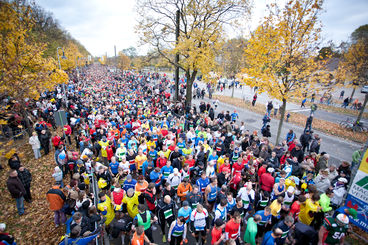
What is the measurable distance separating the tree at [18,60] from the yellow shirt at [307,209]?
8630 millimetres

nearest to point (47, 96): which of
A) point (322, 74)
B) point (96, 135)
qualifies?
point (96, 135)

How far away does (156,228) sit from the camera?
5867 mm

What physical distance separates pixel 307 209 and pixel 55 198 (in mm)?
7464

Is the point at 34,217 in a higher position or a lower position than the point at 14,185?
lower

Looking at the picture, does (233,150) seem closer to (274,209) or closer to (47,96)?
(274,209)

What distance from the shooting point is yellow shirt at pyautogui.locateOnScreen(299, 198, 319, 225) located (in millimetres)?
4887

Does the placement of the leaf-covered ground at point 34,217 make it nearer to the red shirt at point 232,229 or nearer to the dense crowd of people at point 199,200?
the dense crowd of people at point 199,200

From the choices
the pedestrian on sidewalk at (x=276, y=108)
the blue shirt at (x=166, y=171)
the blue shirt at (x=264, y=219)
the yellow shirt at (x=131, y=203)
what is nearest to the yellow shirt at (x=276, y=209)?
the blue shirt at (x=264, y=219)

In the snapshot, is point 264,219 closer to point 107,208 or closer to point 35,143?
point 107,208

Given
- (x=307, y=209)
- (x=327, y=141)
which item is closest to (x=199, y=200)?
(x=307, y=209)

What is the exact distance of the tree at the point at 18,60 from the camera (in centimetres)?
549

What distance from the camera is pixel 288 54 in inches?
360

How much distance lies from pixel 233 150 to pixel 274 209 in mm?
3304

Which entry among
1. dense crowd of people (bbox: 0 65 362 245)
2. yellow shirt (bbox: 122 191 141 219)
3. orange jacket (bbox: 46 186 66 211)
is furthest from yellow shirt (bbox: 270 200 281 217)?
orange jacket (bbox: 46 186 66 211)
